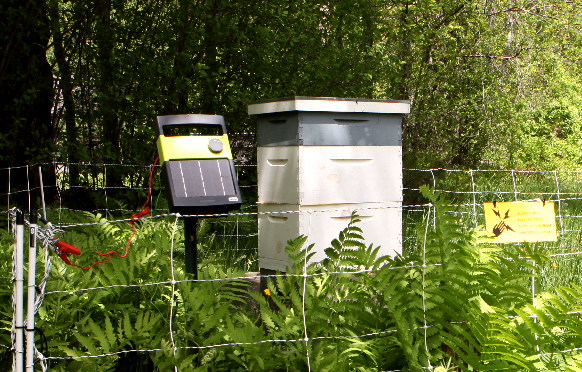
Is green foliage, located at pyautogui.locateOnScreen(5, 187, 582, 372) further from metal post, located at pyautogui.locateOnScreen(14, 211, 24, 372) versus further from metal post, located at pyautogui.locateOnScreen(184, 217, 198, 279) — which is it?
metal post, located at pyautogui.locateOnScreen(14, 211, 24, 372)

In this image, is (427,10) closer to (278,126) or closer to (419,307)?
(278,126)

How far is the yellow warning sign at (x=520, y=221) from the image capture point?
136 inches

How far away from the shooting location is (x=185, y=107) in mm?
6621

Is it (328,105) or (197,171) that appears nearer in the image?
(197,171)

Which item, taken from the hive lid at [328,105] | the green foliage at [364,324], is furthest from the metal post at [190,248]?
the hive lid at [328,105]

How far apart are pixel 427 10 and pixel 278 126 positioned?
232 inches

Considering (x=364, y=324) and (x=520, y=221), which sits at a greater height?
(x=520, y=221)

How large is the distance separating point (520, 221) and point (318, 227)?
129 centimetres

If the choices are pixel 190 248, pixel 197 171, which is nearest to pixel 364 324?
pixel 190 248

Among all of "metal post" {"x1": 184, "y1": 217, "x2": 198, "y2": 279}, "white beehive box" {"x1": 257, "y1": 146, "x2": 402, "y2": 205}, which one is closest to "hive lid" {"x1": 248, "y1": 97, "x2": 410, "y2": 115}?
"white beehive box" {"x1": 257, "y1": 146, "x2": 402, "y2": 205}

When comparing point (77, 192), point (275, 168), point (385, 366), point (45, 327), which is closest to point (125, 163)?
point (77, 192)

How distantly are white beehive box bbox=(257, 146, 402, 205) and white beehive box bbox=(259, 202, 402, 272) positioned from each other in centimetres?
6

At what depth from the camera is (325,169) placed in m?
3.58

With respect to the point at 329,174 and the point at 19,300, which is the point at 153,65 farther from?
the point at 19,300
